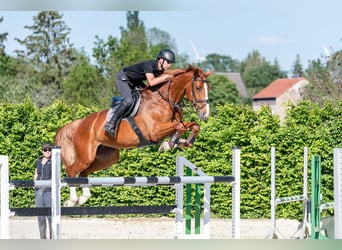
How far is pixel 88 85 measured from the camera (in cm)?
2595

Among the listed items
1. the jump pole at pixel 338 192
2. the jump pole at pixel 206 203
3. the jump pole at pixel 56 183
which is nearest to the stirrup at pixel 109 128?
the jump pole at pixel 206 203

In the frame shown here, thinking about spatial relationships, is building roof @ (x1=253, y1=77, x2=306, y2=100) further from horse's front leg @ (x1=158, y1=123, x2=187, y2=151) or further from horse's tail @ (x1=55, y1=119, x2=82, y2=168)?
horse's front leg @ (x1=158, y1=123, x2=187, y2=151)

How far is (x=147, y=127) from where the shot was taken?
852 cm

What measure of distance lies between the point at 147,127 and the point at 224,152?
535 cm

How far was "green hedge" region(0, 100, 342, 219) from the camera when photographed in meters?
13.6

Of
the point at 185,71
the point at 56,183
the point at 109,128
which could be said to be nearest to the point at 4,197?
the point at 56,183

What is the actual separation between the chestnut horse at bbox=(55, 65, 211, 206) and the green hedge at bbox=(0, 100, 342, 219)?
4540mm

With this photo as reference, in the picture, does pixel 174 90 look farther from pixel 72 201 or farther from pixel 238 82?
pixel 238 82

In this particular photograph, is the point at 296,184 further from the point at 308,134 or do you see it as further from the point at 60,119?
the point at 60,119

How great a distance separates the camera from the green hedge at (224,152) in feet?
44.5

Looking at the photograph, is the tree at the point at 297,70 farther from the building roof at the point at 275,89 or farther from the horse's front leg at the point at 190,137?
the horse's front leg at the point at 190,137

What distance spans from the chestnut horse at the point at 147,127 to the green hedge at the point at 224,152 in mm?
4540

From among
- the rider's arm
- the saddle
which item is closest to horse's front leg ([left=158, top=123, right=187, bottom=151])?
the saddle

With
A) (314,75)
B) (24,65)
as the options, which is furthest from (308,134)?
(24,65)
